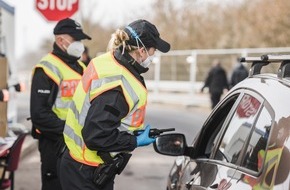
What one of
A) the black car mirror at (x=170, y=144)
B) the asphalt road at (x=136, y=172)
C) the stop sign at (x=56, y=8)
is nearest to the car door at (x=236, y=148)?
the black car mirror at (x=170, y=144)

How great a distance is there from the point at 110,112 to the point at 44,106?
1766 millimetres

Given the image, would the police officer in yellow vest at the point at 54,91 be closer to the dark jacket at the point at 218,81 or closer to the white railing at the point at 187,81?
the dark jacket at the point at 218,81

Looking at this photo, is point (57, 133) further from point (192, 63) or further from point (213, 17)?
point (213, 17)

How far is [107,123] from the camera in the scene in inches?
136

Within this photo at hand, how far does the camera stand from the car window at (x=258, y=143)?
9.37 feet

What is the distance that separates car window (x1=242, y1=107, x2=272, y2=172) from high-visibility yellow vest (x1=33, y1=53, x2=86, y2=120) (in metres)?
2.45

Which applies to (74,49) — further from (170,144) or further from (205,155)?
(170,144)

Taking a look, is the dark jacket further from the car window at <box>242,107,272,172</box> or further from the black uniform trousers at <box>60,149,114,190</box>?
the car window at <box>242,107,272,172</box>

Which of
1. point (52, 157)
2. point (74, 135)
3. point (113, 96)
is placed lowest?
point (52, 157)

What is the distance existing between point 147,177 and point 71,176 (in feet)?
17.6

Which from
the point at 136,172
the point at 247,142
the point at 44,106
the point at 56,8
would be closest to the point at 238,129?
the point at 247,142

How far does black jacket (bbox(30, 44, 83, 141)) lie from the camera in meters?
5.07

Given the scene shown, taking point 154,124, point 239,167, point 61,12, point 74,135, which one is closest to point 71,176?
point 74,135

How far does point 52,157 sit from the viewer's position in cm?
525
